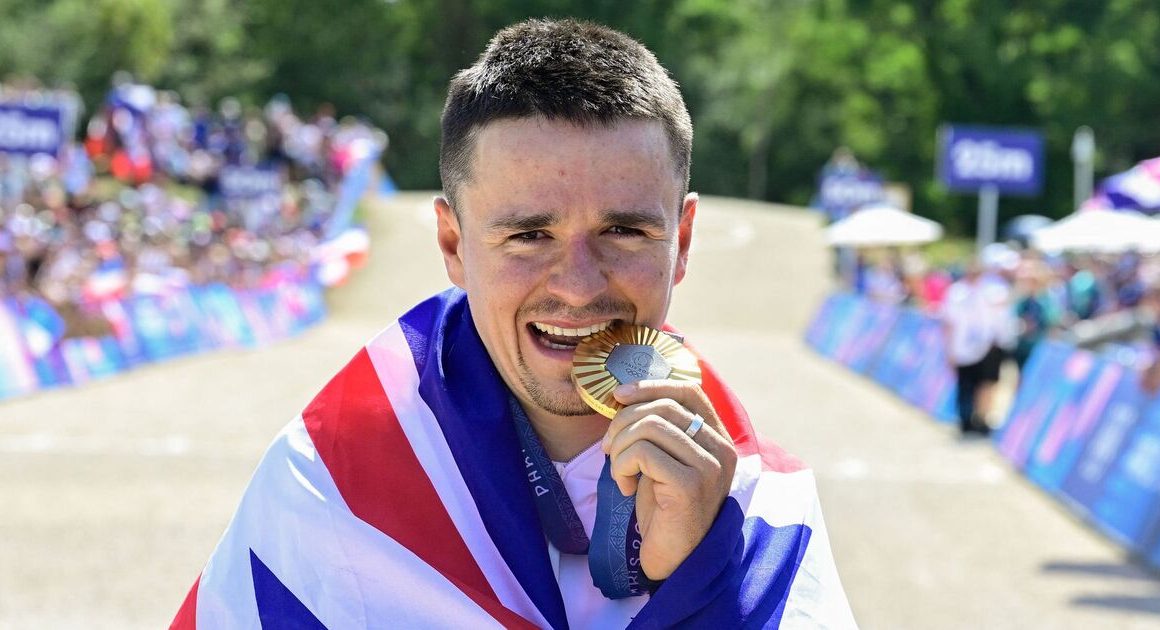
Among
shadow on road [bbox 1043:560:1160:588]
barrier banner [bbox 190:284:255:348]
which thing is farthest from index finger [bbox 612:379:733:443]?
barrier banner [bbox 190:284:255:348]

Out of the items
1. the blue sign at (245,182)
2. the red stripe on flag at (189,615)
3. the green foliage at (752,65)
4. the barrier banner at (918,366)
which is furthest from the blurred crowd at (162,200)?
the green foliage at (752,65)

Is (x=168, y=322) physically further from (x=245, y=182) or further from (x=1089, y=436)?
(x=1089, y=436)

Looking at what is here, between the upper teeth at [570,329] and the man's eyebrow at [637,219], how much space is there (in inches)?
6.3

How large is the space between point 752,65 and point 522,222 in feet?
248

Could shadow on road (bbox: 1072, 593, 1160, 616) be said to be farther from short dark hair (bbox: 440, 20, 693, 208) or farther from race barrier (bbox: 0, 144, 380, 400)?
race barrier (bbox: 0, 144, 380, 400)

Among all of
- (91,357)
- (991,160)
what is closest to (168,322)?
(91,357)

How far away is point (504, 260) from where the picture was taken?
235 centimetres

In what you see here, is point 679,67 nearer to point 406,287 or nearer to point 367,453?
point 406,287

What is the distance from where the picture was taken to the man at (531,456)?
227cm

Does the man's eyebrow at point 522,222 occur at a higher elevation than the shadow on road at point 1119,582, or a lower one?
higher

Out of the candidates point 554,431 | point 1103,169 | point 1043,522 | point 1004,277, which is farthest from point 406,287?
point 1103,169

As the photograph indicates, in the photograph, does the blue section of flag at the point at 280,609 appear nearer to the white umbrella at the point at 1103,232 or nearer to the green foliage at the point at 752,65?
the white umbrella at the point at 1103,232

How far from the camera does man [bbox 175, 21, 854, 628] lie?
227 cm

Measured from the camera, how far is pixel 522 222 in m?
2.31
